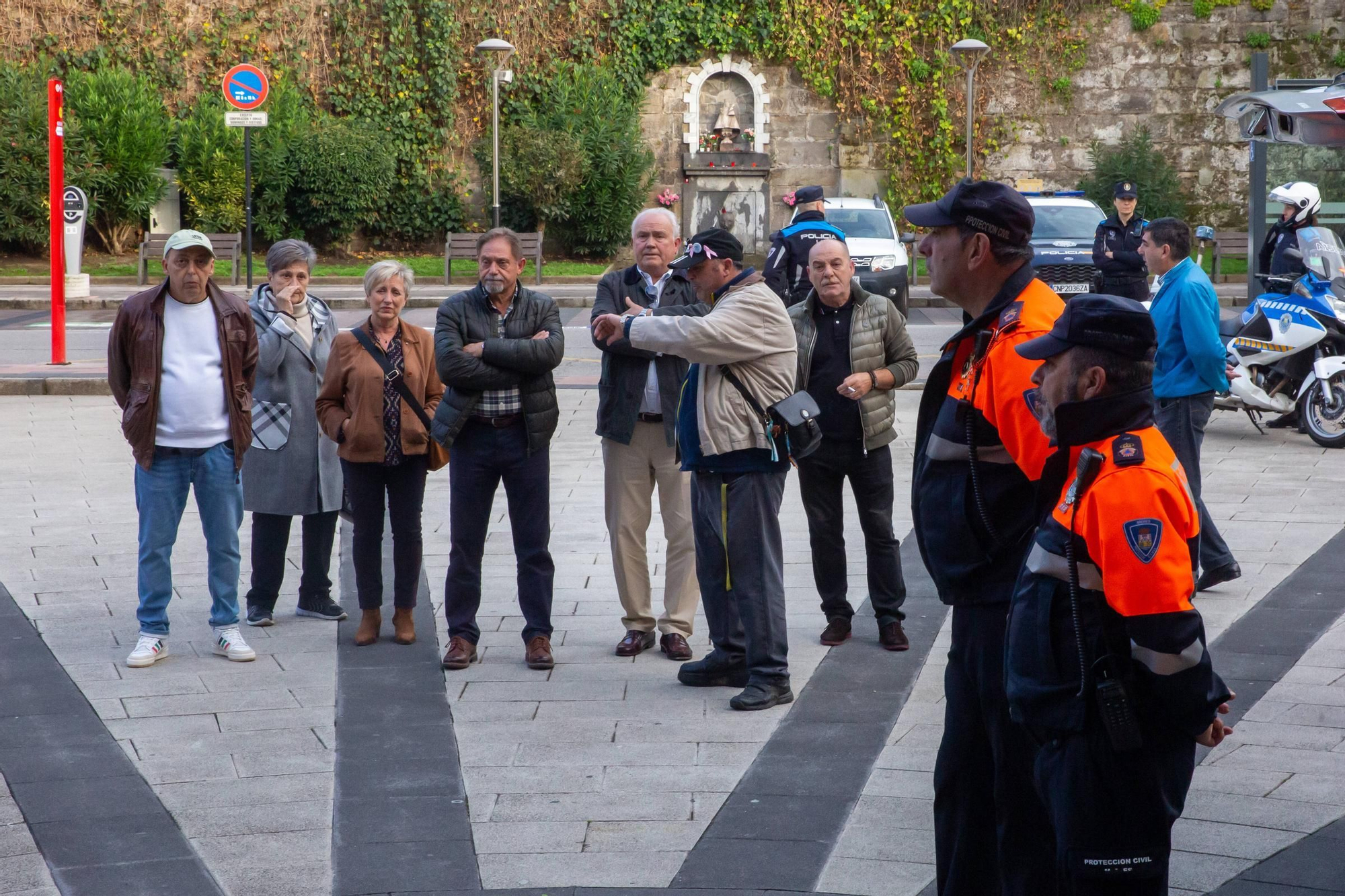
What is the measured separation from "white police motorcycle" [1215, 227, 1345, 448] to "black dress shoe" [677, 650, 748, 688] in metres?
7.02

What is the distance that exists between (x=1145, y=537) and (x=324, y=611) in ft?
15.9

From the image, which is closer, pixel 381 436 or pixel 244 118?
pixel 381 436

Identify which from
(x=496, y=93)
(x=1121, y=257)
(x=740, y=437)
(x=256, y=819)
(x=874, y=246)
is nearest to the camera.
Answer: (x=256, y=819)

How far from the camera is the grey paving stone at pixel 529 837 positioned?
168 inches

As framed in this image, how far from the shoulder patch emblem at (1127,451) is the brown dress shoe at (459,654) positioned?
3.66 m

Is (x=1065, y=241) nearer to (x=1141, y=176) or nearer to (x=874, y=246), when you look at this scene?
(x=874, y=246)

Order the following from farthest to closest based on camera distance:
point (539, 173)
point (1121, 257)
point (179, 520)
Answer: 1. point (539, 173)
2. point (1121, 257)
3. point (179, 520)

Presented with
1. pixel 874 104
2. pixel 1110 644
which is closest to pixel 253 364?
pixel 1110 644

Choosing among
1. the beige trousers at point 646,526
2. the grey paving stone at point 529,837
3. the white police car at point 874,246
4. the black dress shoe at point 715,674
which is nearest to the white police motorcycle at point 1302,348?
the beige trousers at point 646,526

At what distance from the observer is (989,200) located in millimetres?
3355

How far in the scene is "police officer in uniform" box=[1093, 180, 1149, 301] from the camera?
569 inches

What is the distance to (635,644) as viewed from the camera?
20.7 ft

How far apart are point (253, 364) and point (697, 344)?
2066 millimetres

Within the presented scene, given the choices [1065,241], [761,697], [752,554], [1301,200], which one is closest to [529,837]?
[761,697]
